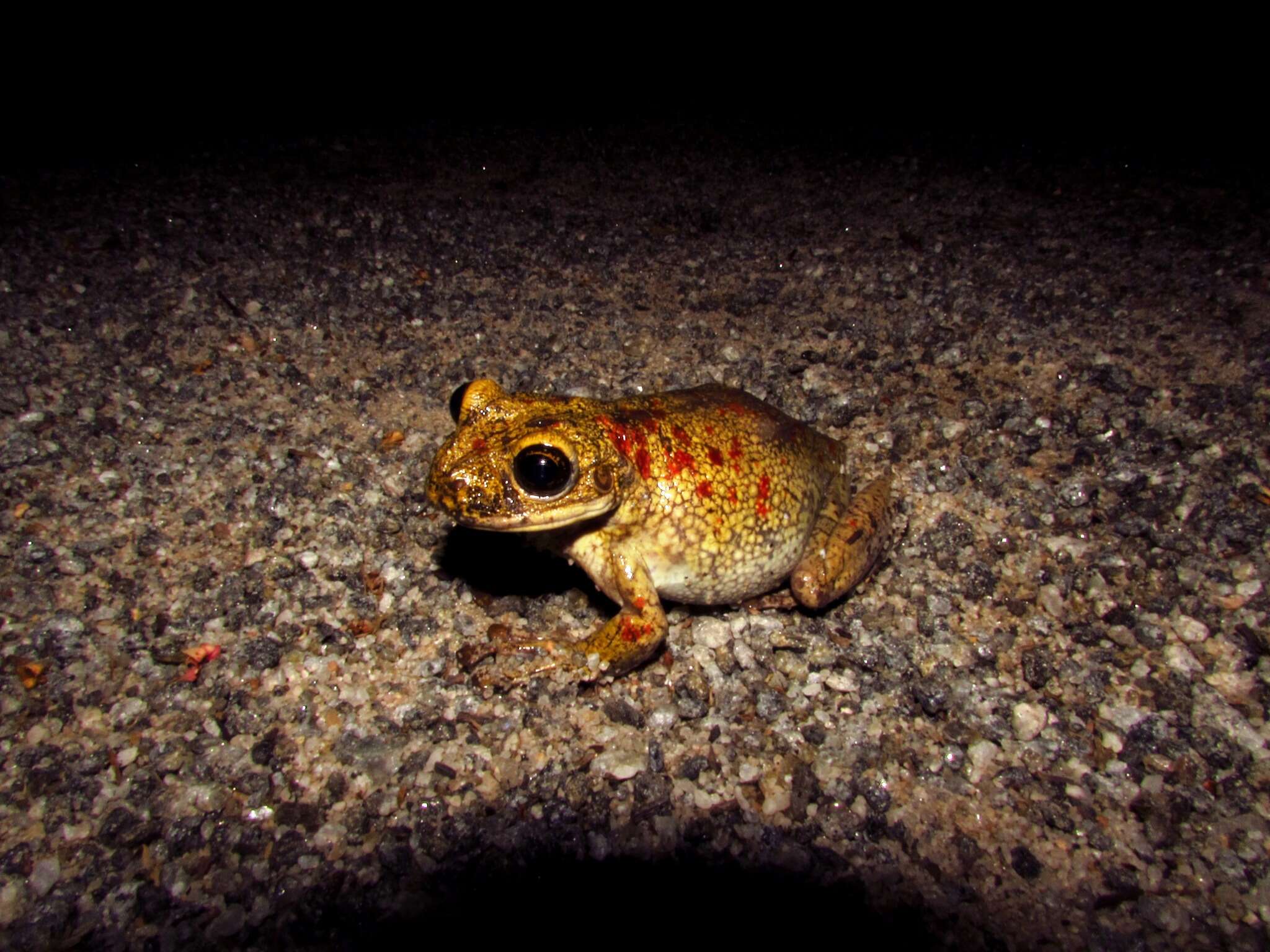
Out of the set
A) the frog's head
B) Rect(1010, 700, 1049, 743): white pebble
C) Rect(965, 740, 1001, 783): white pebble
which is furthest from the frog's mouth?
Rect(1010, 700, 1049, 743): white pebble

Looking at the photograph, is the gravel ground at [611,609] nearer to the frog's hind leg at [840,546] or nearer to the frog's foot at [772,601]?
the frog's foot at [772,601]

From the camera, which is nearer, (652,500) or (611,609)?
(652,500)

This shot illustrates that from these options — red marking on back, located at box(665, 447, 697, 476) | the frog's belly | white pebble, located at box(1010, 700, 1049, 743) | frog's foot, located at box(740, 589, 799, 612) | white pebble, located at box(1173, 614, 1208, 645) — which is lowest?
white pebble, located at box(1010, 700, 1049, 743)

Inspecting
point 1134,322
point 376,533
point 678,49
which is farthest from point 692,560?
point 678,49

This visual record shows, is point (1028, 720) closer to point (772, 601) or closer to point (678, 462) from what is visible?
point (772, 601)

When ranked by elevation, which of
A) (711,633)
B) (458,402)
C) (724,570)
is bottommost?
(711,633)

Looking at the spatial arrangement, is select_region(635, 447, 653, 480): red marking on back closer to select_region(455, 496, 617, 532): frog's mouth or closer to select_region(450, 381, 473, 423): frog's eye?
select_region(455, 496, 617, 532): frog's mouth

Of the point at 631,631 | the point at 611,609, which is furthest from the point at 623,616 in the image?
the point at 611,609

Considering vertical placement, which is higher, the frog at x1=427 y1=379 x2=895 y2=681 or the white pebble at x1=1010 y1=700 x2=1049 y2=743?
the frog at x1=427 y1=379 x2=895 y2=681
